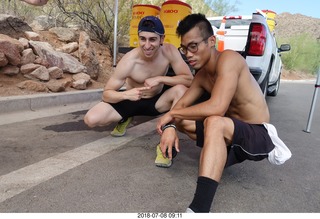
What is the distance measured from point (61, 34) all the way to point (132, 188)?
605 cm

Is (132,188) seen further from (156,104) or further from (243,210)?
(156,104)

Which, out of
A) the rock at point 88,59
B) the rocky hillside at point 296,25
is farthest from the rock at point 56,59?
the rocky hillside at point 296,25

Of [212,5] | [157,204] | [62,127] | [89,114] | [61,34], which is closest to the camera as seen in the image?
[157,204]

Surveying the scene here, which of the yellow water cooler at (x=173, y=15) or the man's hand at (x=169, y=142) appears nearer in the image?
the man's hand at (x=169, y=142)

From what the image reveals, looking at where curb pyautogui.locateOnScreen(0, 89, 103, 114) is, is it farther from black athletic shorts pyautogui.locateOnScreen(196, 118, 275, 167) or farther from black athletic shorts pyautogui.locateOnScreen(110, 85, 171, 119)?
black athletic shorts pyautogui.locateOnScreen(196, 118, 275, 167)

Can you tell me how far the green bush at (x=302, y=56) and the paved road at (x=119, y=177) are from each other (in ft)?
67.4

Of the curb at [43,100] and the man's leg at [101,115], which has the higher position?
the man's leg at [101,115]

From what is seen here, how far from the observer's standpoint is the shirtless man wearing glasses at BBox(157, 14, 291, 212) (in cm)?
173

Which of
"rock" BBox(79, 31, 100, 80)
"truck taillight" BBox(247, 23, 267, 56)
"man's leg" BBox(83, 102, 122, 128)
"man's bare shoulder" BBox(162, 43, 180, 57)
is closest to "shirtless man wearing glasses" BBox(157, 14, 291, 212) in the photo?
"man's bare shoulder" BBox(162, 43, 180, 57)

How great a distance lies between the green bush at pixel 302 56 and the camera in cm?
2175

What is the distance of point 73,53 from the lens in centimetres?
657

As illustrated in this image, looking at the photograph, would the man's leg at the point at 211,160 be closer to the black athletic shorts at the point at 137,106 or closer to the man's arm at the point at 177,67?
the man's arm at the point at 177,67

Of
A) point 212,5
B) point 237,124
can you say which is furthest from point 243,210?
point 212,5
